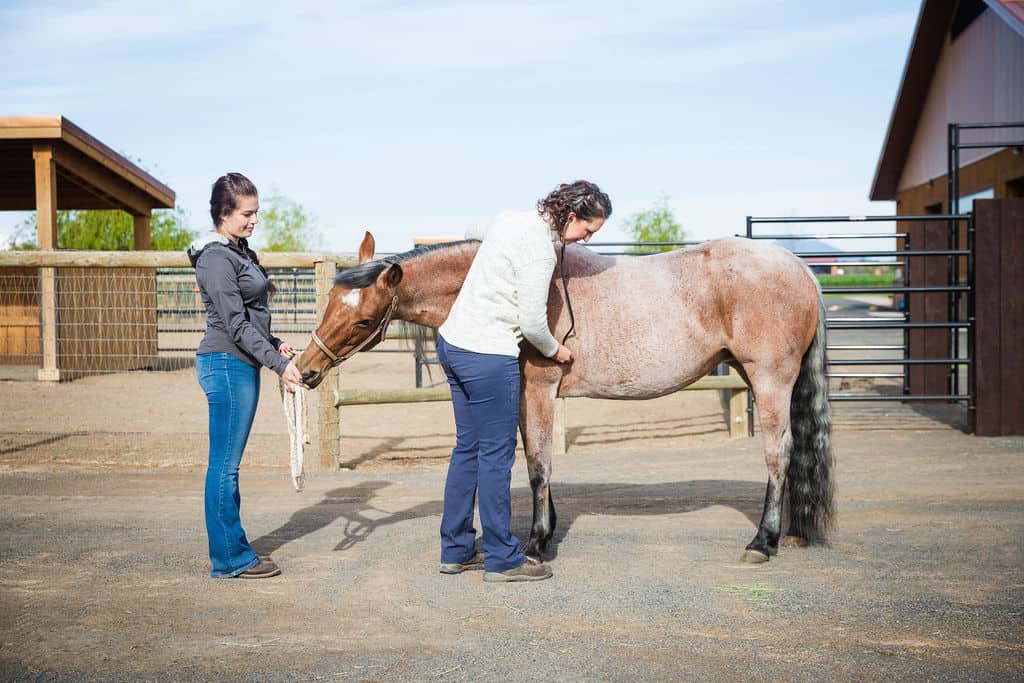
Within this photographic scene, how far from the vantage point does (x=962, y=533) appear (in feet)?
15.9

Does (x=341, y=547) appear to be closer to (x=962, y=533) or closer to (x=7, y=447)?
(x=962, y=533)

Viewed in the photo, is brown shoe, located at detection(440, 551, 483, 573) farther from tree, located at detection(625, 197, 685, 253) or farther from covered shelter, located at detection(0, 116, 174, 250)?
tree, located at detection(625, 197, 685, 253)

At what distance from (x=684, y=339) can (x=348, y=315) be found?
5.48ft

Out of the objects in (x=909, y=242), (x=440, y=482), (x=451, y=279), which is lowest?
(x=440, y=482)

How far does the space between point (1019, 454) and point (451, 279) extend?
210 inches

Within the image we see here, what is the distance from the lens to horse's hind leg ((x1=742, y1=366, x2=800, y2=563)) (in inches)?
177

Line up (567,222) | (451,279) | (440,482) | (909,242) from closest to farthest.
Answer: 1. (567,222)
2. (451,279)
3. (440,482)
4. (909,242)

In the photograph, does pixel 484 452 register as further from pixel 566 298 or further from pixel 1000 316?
pixel 1000 316

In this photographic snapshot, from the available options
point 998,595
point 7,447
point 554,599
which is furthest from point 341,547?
point 7,447

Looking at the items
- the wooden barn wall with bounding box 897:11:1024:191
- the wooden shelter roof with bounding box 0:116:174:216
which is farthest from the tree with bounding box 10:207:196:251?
the wooden barn wall with bounding box 897:11:1024:191

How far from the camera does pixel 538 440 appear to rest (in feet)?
14.4

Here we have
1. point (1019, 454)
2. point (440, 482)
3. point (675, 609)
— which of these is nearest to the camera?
point (675, 609)

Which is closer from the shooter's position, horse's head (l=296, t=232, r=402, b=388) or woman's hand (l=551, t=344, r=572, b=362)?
woman's hand (l=551, t=344, r=572, b=362)

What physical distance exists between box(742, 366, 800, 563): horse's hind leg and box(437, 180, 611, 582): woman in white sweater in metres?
1.06
